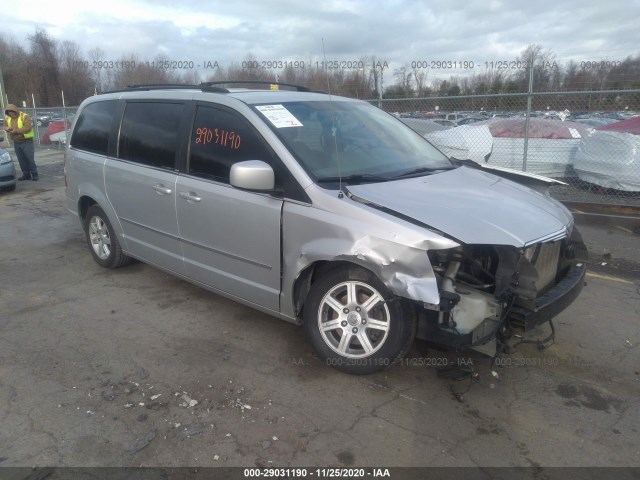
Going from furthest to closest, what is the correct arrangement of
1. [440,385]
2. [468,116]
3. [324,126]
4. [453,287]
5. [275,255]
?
[468,116] → [324,126] → [275,255] → [440,385] → [453,287]

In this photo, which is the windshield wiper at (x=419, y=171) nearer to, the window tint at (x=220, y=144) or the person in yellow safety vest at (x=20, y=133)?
the window tint at (x=220, y=144)

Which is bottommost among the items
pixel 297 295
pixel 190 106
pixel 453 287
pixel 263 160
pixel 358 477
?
pixel 358 477

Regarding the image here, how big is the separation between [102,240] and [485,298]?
13.5 ft

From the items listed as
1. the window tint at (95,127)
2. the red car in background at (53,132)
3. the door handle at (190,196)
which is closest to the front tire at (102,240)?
the window tint at (95,127)

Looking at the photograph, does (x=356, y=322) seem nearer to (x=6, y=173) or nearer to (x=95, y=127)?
(x=95, y=127)

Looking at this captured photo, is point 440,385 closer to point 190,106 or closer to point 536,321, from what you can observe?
point 536,321

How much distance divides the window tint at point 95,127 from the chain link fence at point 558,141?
5199 mm

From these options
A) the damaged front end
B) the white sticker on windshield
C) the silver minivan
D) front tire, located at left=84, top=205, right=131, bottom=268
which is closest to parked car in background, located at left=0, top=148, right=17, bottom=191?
front tire, located at left=84, top=205, right=131, bottom=268

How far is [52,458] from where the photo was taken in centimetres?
261

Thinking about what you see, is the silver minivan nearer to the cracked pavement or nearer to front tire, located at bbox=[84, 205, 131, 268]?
the cracked pavement

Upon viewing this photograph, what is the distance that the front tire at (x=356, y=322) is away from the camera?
10.0 feet

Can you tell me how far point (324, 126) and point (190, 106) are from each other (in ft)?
3.72

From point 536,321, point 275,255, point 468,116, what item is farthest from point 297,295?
point 468,116

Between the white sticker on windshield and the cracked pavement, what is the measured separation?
162 centimetres
